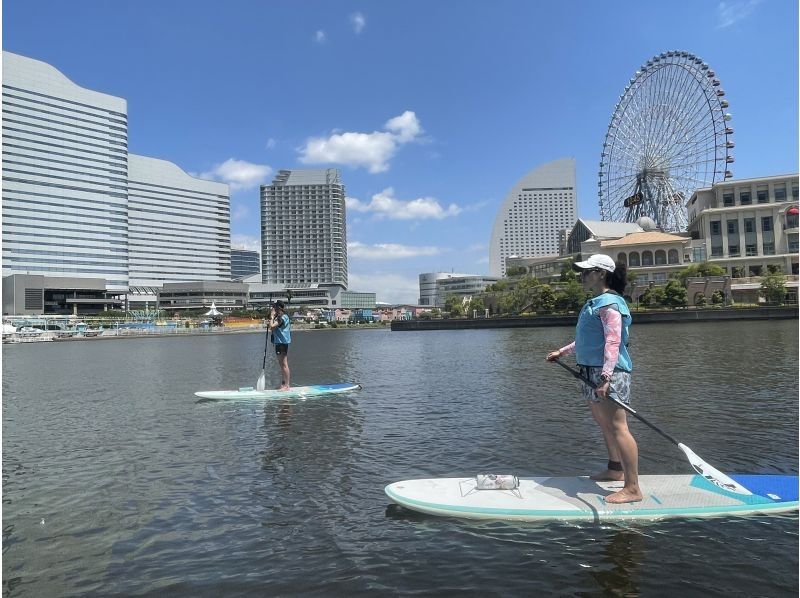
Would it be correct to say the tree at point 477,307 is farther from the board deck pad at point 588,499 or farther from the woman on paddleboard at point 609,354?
the woman on paddleboard at point 609,354

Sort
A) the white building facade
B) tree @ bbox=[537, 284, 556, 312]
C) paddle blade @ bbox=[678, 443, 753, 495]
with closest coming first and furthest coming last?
paddle blade @ bbox=[678, 443, 753, 495], the white building facade, tree @ bbox=[537, 284, 556, 312]

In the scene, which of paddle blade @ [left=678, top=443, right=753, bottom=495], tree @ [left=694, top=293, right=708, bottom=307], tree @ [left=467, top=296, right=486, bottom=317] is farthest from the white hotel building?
paddle blade @ [left=678, top=443, right=753, bottom=495]

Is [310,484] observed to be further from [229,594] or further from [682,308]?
[682,308]

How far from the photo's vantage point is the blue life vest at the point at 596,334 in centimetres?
698

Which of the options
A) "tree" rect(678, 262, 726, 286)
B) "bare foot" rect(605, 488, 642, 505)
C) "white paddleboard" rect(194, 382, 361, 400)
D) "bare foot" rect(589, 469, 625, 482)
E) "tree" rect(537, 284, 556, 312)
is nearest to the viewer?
"bare foot" rect(605, 488, 642, 505)

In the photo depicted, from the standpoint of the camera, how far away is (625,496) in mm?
7203

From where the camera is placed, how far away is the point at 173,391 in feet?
76.3

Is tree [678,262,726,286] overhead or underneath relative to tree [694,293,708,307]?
overhead

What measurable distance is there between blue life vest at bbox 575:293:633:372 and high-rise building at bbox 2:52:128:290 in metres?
192

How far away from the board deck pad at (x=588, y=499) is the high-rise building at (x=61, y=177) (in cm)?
19048

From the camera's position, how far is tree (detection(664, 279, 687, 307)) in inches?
3836

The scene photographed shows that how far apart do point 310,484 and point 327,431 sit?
168 inches

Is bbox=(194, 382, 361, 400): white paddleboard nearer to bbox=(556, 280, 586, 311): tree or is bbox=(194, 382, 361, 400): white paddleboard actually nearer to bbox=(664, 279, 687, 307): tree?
bbox=(664, 279, 687, 307): tree

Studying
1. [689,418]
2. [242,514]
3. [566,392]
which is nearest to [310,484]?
[242,514]
